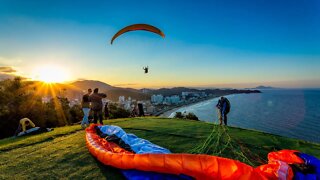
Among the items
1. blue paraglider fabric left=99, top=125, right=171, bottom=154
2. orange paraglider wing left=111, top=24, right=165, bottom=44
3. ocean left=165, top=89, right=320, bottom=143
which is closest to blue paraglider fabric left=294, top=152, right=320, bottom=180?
blue paraglider fabric left=99, top=125, right=171, bottom=154

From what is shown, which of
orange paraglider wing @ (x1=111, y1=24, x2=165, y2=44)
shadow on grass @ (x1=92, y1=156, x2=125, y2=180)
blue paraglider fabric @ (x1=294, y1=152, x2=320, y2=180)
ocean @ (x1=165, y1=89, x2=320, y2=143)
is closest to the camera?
blue paraglider fabric @ (x1=294, y1=152, x2=320, y2=180)

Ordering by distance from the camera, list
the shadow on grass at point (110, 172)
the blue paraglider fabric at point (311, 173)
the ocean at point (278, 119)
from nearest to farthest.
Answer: the blue paraglider fabric at point (311, 173)
the shadow on grass at point (110, 172)
the ocean at point (278, 119)


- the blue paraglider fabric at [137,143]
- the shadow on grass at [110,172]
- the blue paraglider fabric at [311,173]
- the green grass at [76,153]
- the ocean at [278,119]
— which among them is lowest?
the ocean at [278,119]

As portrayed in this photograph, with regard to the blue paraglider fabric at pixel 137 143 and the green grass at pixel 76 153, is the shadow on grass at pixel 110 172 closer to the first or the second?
the green grass at pixel 76 153

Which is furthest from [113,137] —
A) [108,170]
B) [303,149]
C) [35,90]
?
[35,90]

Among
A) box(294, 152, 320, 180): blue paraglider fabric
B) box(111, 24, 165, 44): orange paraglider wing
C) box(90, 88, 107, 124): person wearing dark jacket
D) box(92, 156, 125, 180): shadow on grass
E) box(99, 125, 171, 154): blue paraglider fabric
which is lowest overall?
box(92, 156, 125, 180): shadow on grass

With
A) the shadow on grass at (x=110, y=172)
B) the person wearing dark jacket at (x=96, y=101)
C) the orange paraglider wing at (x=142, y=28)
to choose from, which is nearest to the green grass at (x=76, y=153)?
the shadow on grass at (x=110, y=172)

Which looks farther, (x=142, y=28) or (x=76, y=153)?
(x=142, y=28)

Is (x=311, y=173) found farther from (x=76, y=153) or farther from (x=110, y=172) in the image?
(x=76, y=153)

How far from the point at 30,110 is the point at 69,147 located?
18.2 m

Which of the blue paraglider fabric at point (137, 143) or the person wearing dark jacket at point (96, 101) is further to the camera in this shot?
the person wearing dark jacket at point (96, 101)

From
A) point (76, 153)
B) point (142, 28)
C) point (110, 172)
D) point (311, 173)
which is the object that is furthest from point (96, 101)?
point (311, 173)

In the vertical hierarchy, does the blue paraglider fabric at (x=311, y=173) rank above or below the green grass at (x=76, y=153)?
above

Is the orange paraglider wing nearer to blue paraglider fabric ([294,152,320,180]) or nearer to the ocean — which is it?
the ocean
